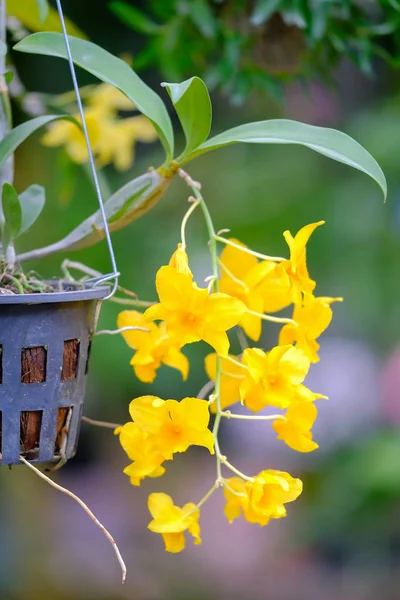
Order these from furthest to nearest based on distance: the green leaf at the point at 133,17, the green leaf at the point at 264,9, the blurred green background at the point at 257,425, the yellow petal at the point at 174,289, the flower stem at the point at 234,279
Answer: the blurred green background at the point at 257,425 < the green leaf at the point at 133,17 < the green leaf at the point at 264,9 < the flower stem at the point at 234,279 < the yellow petal at the point at 174,289

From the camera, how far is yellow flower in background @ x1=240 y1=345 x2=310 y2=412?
22.0 inches

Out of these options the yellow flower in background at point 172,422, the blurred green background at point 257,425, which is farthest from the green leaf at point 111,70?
the blurred green background at point 257,425


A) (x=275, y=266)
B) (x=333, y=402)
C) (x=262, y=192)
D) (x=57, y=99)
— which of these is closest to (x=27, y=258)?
(x=275, y=266)

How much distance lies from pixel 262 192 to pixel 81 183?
53 cm

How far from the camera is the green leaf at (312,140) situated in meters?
0.57

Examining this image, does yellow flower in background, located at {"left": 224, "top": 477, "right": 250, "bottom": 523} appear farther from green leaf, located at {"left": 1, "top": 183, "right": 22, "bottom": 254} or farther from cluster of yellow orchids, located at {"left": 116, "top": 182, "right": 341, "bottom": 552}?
green leaf, located at {"left": 1, "top": 183, "right": 22, "bottom": 254}

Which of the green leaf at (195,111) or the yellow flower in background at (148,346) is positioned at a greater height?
the green leaf at (195,111)

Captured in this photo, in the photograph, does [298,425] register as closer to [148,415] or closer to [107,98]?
[148,415]

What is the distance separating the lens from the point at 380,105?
235 centimetres

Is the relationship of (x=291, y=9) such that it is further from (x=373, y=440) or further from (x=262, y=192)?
(x=373, y=440)

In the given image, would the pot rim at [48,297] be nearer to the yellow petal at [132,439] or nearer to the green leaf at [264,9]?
the yellow petal at [132,439]

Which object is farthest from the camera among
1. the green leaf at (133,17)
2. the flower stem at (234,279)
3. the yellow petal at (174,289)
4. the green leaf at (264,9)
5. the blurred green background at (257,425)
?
the blurred green background at (257,425)

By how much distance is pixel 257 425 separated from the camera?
246 centimetres

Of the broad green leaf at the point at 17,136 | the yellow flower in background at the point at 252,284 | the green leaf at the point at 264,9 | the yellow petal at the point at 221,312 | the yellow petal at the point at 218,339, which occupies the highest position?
the green leaf at the point at 264,9
